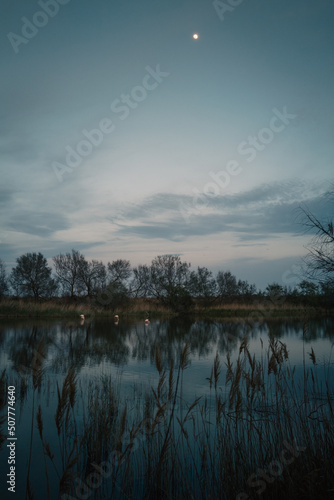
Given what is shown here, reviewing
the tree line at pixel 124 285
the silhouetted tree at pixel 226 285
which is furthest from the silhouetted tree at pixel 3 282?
the silhouetted tree at pixel 226 285

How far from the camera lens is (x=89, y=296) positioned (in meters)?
37.1

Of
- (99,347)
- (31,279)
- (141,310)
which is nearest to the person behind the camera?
(99,347)

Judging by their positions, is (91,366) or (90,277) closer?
(91,366)

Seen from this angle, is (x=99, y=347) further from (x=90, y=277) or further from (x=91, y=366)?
(x=90, y=277)

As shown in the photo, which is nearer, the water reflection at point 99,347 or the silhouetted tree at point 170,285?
the water reflection at point 99,347

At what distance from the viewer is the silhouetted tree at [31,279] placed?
37562 mm

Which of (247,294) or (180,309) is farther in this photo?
(247,294)

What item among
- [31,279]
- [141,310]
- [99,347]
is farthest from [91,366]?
[31,279]

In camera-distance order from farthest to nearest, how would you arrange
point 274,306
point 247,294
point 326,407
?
point 247,294
point 274,306
point 326,407

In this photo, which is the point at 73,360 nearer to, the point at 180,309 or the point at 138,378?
the point at 138,378

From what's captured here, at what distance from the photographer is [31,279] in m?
37.7

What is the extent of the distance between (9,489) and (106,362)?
6.56 meters

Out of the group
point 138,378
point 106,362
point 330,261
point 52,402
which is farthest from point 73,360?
point 330,261

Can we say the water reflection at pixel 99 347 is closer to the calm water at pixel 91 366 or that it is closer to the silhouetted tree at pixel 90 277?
the calm water at pixel 91 366
